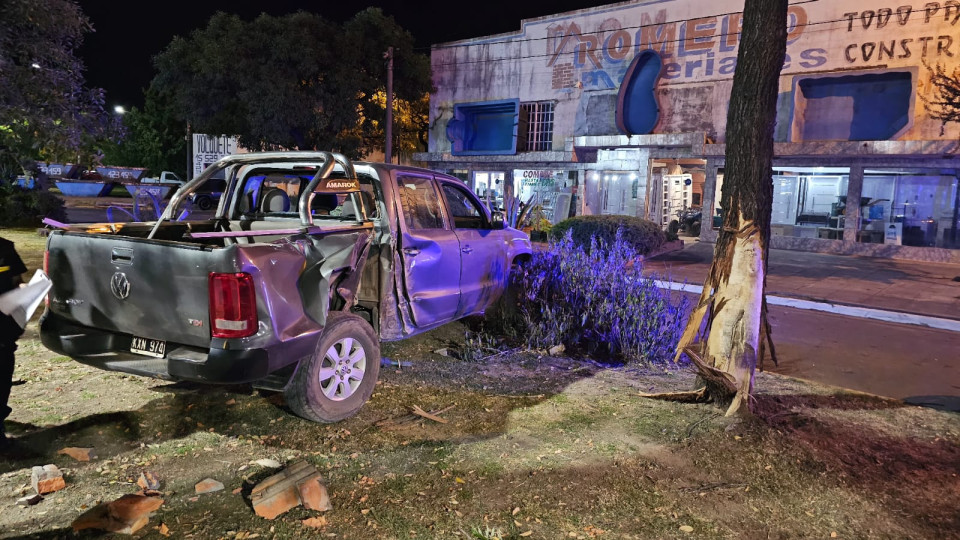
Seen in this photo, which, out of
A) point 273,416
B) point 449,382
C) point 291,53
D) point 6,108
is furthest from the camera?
point 291,53

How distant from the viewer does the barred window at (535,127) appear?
2567 centimetres

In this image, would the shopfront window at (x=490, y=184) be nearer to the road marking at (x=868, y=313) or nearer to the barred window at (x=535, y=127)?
the barred window at (x=535, y=127)

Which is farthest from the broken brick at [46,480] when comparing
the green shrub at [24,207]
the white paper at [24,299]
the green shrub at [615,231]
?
the green shrub at [24,207]

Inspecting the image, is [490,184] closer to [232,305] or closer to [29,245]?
[29,245]

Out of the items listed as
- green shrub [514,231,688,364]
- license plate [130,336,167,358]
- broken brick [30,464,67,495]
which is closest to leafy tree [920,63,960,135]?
green shrub [514,231,688,364]

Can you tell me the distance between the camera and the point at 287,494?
3414 millimetres

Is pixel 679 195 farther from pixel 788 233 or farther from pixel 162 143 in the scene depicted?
pixel 162 143

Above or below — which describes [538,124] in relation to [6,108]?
above

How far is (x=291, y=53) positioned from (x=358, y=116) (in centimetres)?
371

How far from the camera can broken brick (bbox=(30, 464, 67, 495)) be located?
11.5 feet

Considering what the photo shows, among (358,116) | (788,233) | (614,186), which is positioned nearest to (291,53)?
(358,116)

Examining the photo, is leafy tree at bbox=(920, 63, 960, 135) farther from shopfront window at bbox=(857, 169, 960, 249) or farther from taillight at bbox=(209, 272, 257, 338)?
taillight at bbox=(209, 272, 257, 338)

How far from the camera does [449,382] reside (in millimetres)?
5695

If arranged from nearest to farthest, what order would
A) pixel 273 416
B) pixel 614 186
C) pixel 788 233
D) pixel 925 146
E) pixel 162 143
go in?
1. pixel 273 416
2. pixel 925 146
3. pixel 788 233
4. pixel 614 186
5. pixel 162 143
